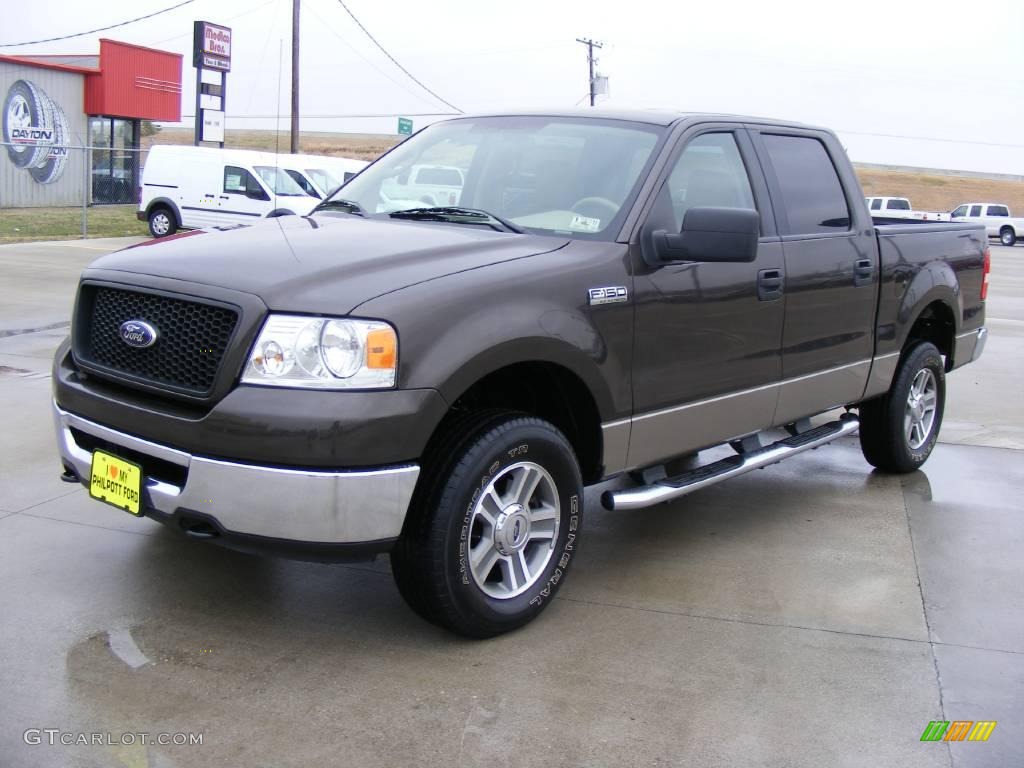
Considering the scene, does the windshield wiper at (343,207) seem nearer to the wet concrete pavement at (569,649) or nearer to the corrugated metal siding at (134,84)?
the wet concrete pavement at (569,649)

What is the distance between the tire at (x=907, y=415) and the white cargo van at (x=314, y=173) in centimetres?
1734

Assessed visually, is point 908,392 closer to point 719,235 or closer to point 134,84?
point 719,235

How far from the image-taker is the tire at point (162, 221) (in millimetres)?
→ 23375

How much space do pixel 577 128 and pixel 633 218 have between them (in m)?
0.69

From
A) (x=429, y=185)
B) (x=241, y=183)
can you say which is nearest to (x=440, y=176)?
(x=429, y=185)

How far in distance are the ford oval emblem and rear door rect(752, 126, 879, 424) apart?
2725mm

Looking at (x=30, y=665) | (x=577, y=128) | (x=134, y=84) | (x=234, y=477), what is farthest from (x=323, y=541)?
(x=134, y=84)

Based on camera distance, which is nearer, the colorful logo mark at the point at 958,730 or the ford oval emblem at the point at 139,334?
the colorful logo mark at the point at 958,730

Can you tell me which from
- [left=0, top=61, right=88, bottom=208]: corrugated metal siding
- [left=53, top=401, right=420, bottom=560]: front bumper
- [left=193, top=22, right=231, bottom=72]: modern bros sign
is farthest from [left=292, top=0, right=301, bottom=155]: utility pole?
[left=53, top=401, right=420, bottom=560]: front bumper

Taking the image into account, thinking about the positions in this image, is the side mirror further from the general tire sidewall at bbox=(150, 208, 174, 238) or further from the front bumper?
the general tire sidewall at bbox=(150, 208, 174, 238)

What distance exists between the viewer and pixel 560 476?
13.0 feet

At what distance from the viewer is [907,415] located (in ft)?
20.5

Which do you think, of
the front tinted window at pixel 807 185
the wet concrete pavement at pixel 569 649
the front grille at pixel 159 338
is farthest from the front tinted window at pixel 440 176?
the wet concrete pavement at pixel 569 649

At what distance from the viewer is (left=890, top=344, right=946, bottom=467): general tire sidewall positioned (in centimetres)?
611
